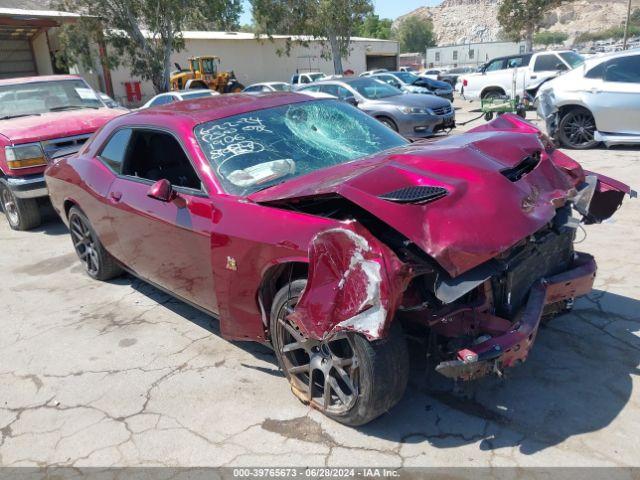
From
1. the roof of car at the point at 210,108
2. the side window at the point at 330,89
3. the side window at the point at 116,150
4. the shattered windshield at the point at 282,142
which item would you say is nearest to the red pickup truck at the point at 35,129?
the side window at the point at 116,150

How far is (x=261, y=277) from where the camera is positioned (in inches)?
119

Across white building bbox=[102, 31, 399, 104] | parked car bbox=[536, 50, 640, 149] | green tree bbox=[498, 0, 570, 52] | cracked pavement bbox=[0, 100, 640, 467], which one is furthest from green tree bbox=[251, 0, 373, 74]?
cracked pavement bbox=[0, 100, 640, 467]

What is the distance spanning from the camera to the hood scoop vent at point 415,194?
2566 millimetres

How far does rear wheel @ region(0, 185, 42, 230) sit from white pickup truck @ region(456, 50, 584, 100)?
13080 mm

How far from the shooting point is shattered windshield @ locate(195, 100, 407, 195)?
3.42 m

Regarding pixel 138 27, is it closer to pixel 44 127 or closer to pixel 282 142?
pixel 44 127

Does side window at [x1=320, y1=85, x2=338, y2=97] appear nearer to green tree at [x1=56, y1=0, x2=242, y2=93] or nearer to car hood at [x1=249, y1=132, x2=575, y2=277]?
car hood at [x1=249, y1=132, x2=575, y2=277]

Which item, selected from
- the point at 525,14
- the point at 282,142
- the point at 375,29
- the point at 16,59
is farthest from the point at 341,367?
the point at 375,29

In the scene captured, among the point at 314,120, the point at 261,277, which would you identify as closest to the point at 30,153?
the point at 314,120

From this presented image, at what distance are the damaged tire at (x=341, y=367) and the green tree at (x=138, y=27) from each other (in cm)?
2164

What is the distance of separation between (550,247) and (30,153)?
6.42m

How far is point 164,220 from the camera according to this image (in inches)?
146

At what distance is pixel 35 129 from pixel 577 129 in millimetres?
8494

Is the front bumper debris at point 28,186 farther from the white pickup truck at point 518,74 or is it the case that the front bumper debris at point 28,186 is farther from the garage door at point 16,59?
the garage door at point 16,59
